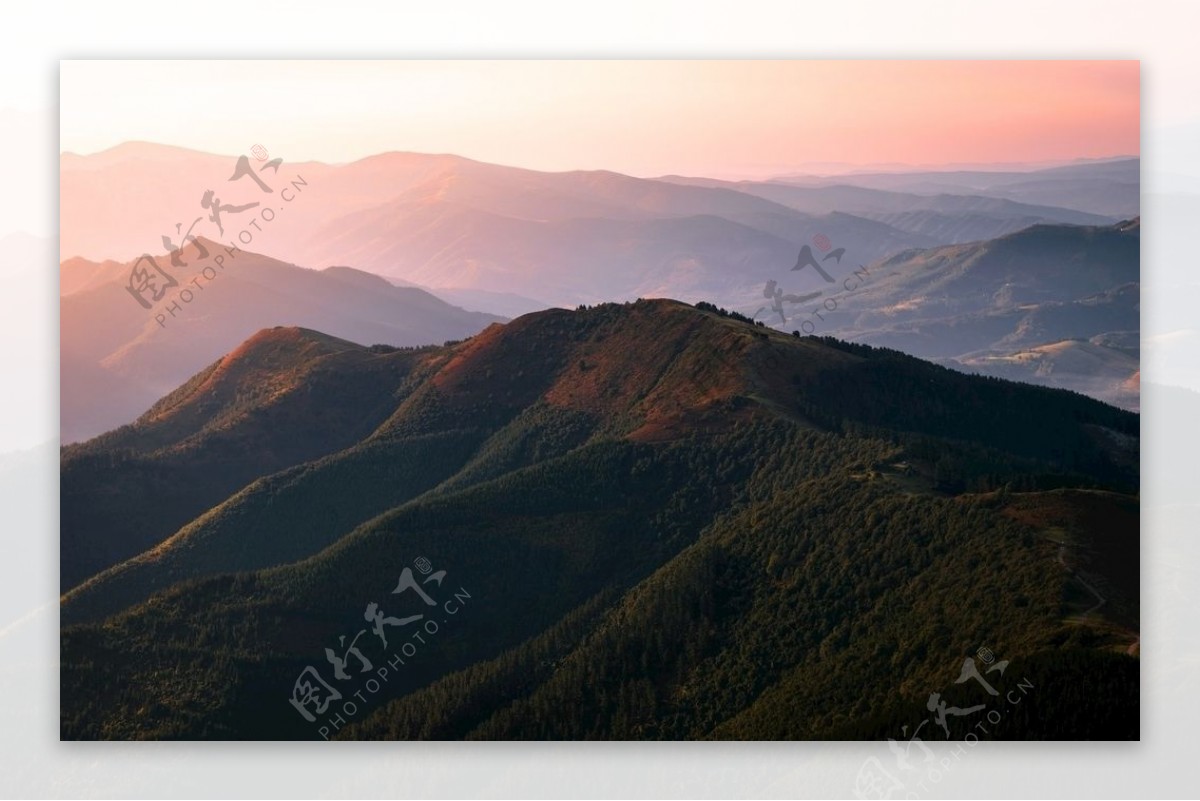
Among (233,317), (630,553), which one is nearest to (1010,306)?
(233,317)

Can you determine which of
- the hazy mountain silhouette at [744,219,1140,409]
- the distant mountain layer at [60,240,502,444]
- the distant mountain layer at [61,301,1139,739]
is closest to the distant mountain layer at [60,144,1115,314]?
the distant mountain layer at [60,240,502,444]

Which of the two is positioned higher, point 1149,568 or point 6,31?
point 6,31

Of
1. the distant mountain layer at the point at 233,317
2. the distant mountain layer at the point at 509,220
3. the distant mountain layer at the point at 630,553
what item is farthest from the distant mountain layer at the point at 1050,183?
the distant mountain layer at the point at 233,317

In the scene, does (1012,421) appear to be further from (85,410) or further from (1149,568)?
(85,410)

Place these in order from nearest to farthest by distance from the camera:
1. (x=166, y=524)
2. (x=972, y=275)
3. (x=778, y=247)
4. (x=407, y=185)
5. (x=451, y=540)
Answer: (x=451, y=540), (x=166, y=524), (x=407, y=185), (x=778, y=247), (x=972, y=275)

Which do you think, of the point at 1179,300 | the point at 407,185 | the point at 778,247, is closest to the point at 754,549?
the point at 1179,300

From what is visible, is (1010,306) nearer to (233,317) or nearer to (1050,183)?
(233,317)
